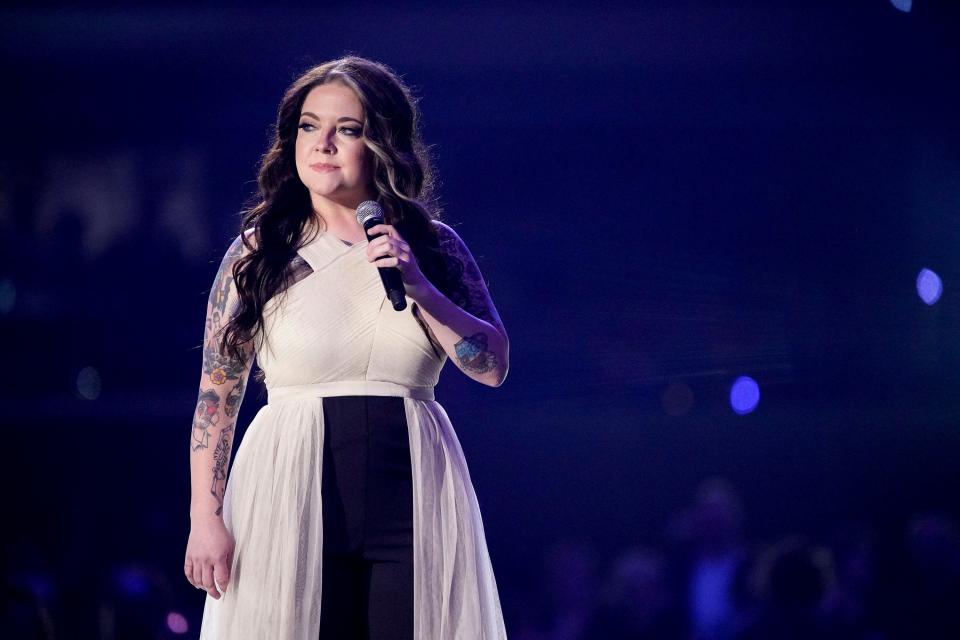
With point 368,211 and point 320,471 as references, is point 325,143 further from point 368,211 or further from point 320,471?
point 320,471

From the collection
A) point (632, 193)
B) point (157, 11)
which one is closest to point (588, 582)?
point (632, 193)

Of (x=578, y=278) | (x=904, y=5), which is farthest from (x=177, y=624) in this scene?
(x=904, y=5)

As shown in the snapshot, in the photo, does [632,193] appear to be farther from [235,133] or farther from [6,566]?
[6,566]

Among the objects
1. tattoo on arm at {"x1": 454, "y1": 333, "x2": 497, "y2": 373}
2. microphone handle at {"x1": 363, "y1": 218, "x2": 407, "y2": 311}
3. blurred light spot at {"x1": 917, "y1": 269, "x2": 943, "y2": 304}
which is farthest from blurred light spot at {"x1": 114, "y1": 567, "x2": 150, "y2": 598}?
blurred light spot at {"x1": 917, "y1": 269, "x2": 943, "y2": 304}

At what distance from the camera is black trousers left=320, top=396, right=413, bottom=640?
1.61m

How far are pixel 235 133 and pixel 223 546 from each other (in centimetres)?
181

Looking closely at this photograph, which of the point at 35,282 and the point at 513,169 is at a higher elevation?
the point at 513,169

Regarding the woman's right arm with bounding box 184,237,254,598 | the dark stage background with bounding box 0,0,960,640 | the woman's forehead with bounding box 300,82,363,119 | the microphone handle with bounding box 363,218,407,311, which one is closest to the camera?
the microphone handle with bounding box 363,218,407,311

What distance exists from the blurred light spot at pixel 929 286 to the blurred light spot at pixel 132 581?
2520mm

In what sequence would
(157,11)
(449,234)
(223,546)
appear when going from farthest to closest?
1. (157,11)
2. (449,234)
3. (223,546)

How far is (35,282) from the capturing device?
10.6 ft

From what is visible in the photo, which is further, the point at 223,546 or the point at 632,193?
the point at 632,193

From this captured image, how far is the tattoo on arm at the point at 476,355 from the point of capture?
5.61ft

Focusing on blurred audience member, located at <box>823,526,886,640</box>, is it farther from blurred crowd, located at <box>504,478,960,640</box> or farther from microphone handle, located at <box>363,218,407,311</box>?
microphone handle, located at <box>363,218,407,311</box>
